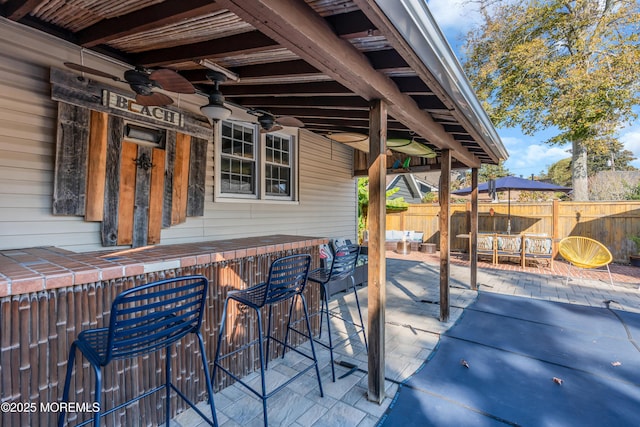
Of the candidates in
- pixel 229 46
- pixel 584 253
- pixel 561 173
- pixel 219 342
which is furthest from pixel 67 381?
pixel 561 173

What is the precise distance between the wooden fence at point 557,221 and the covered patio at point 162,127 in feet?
19.8

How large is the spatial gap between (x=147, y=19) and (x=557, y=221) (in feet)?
33.5

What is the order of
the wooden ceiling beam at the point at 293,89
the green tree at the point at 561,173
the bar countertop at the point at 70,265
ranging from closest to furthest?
1. the bar countertop at the point at 70,265
2. the wooden ceiling beam at the point at 293,89
3. the green tree at the point at 561,173

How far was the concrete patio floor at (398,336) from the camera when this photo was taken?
2.19 metres

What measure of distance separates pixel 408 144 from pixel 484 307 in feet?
9.09

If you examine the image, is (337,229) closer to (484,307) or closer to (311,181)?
(311,181)

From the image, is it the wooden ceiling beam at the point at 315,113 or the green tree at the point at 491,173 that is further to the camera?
the green tree at the point at 491,173

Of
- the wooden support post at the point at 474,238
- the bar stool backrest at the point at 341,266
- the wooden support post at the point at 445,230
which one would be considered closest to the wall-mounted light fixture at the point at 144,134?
the bar stool backrest at the point at 341,266

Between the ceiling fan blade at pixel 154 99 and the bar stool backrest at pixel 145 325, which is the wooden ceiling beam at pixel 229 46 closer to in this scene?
the ceiling fan blade at pixel 154 99

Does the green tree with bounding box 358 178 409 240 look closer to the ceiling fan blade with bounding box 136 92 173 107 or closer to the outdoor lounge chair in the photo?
the outdoor lounge chair

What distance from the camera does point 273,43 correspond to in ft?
6.47

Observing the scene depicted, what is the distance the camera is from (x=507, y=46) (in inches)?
427

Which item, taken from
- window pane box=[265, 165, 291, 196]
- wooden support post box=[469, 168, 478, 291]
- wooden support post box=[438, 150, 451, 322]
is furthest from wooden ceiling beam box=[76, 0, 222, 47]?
wooden support post box=[469, 168, 478, 291]

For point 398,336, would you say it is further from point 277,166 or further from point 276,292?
point 277,166
